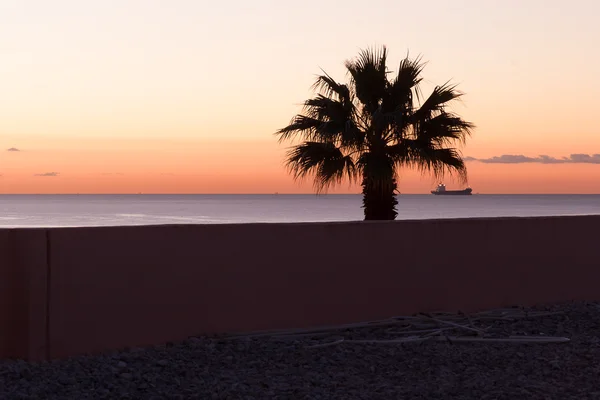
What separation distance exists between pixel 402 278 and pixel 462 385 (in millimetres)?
3607

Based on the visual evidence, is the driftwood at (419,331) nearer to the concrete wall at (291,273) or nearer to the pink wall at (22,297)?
the concrete wall at (291,273)

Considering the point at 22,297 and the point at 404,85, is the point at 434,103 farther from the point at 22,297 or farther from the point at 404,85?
the point at 22,297

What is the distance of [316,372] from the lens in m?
8.44

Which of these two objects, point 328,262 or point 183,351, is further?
point 328,262

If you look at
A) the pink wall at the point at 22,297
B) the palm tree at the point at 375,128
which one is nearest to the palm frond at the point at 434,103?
the palm tree at the point at 375,128

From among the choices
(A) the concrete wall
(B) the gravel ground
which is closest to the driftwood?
(B) the gravel ground

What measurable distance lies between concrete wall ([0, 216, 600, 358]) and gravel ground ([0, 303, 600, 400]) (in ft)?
1.26

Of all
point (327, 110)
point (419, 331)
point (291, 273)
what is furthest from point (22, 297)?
point (327, 110)

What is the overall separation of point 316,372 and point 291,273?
2348mm

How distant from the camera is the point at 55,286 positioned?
29.1ft

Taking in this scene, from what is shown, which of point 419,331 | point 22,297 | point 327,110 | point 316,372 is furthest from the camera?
point 327,110

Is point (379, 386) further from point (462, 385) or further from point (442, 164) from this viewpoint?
point (442, 164)

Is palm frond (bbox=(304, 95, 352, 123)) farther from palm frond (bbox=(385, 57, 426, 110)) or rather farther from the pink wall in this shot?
the pink wall

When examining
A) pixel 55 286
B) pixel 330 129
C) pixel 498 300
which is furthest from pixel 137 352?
pixel 330 129
